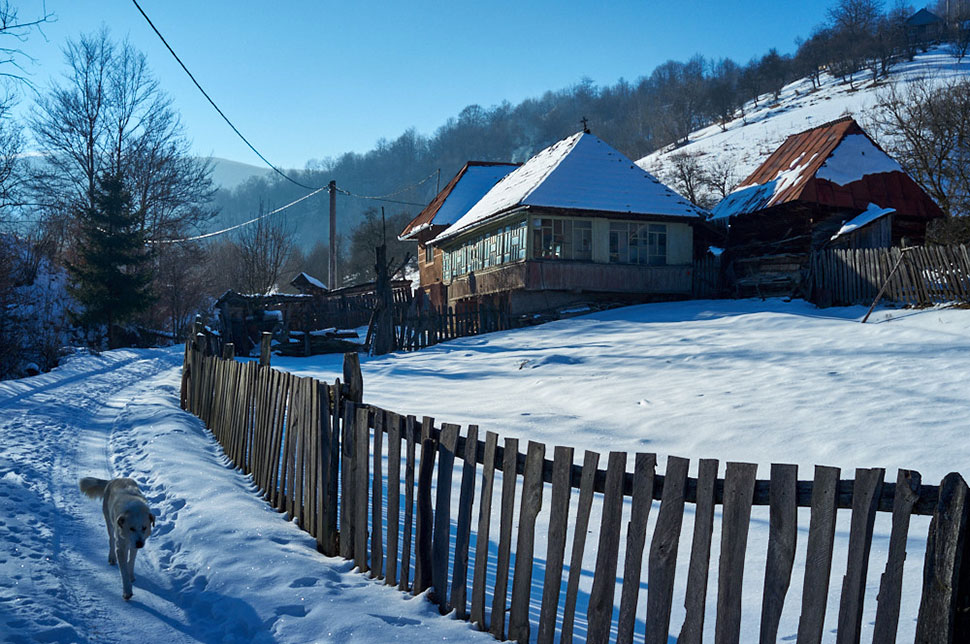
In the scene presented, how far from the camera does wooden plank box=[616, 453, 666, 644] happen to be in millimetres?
3268

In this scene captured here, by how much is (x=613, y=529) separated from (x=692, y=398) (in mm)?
7490

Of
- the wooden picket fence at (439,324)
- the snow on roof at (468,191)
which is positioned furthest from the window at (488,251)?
the snow on roof at (468,191)

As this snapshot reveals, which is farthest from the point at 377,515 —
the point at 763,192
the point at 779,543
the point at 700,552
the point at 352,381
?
the point at 763,192

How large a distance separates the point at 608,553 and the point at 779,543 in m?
0.83

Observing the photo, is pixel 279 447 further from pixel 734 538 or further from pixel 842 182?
pixel 842 182

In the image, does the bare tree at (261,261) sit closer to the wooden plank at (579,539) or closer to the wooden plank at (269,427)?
the wooden plank at (269,427)

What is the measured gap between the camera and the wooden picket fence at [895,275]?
52.9 ft

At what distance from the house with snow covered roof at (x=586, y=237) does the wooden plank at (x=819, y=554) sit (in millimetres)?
20898

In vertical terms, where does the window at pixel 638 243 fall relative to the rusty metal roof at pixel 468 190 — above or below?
below

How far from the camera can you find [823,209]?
25.1 meters

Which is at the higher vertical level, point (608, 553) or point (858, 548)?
point (858, 548)

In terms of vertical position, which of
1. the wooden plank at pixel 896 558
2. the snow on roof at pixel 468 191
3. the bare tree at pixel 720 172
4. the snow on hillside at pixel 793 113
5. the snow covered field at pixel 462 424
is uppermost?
the snow on hillside at pixel 793 113

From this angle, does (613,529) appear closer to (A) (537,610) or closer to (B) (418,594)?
(A) (537,610)

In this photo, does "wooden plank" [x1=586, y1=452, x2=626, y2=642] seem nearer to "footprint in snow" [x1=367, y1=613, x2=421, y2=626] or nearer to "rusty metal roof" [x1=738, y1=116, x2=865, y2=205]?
"footprint in snow" [x1=367, y1=613, x2=421, y2=626]
